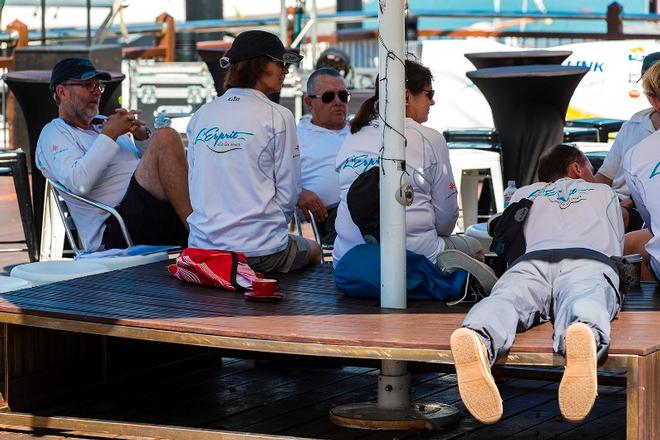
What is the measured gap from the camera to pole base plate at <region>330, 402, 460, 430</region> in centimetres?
456

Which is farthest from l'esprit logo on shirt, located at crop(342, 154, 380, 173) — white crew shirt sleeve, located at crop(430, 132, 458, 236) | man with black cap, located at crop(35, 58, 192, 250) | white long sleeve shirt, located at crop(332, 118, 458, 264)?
man with black cap, located at crop(35, 58, 192, 250)

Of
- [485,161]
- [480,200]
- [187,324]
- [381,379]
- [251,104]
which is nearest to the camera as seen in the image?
[187,324]

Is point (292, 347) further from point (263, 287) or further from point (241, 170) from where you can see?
point (241, 170)

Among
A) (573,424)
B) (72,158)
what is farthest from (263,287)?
(72,158)

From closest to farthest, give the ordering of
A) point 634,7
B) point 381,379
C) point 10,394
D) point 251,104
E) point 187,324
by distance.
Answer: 1. point 187,324
2. point 381,379
3. point 10,394
4. point 251,104
5. point 634,7

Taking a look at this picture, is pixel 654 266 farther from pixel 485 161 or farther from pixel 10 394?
pixel 485 161

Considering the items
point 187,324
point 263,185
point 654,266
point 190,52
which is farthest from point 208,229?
point 190,52

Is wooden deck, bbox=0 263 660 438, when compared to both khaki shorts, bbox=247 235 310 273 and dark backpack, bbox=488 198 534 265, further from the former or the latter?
dark backpack, bbox=488 198 534 265

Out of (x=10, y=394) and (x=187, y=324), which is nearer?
(x=187, y=324)

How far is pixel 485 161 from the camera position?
7957 mm

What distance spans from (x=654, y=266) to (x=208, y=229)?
68.6 inches

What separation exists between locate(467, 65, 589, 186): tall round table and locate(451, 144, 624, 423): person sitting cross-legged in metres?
3.02

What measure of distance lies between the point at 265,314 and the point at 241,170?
0.92 metres

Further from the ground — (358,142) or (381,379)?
(358,142)
